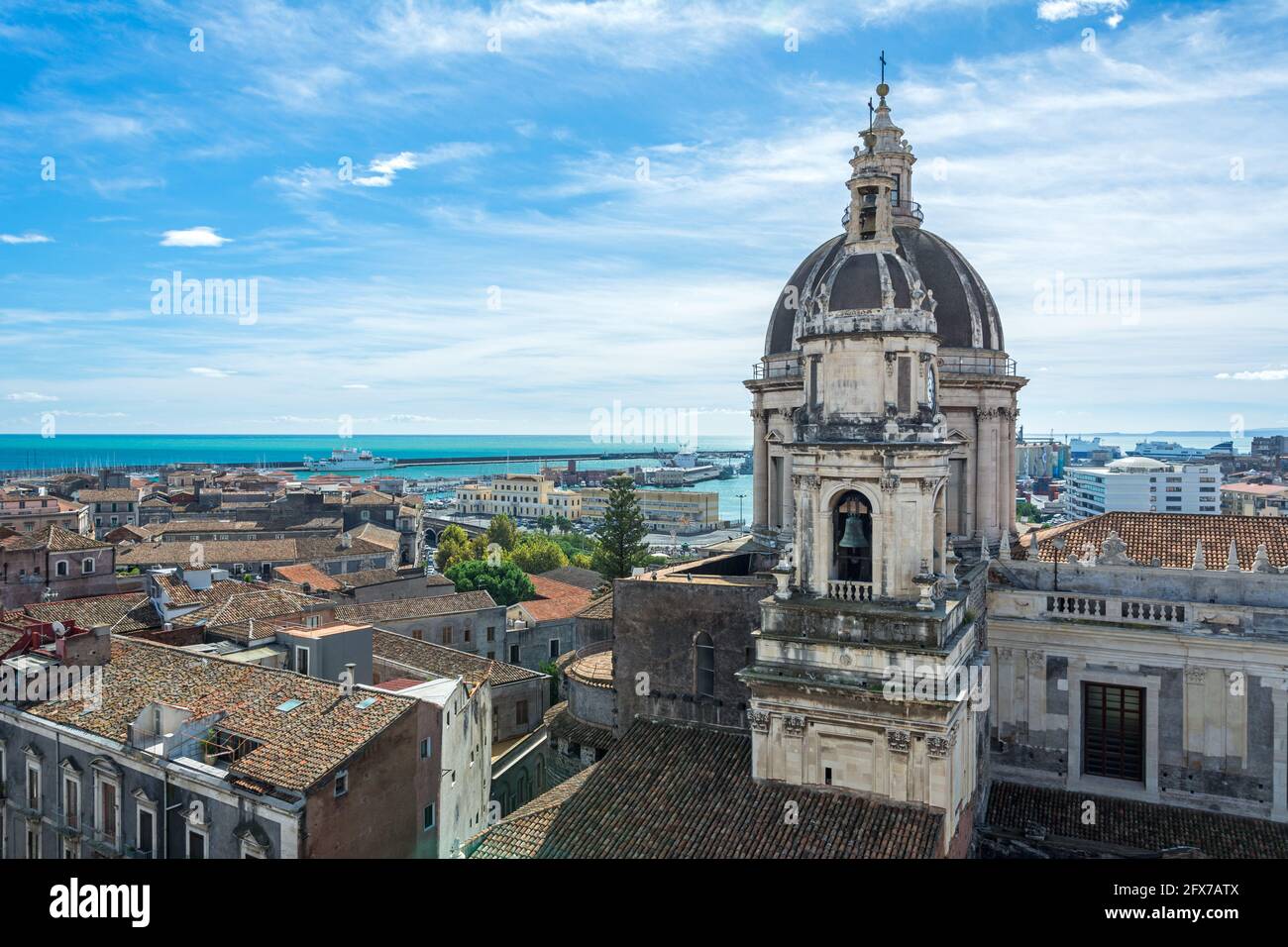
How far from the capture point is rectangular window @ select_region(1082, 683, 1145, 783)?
82.0 ft

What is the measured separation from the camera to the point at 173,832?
2203 cm

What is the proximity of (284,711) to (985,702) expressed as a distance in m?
18.4

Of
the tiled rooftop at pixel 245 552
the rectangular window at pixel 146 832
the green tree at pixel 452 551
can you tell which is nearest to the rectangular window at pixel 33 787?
the rectangular window at pixel 146 832

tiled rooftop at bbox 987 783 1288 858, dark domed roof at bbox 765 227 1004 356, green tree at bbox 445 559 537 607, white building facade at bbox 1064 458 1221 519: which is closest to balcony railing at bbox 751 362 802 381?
dark domed roof at bbox 765 227 1004 356

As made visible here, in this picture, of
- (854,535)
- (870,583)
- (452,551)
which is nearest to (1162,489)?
(452,551)

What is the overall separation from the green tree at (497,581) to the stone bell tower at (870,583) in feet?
126

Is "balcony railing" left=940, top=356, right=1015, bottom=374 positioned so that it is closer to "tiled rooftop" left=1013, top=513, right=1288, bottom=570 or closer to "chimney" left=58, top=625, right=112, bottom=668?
"tiled rooftop" left=1013, top=513, right=1288, bottom=570

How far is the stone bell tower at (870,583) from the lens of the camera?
20531 mm

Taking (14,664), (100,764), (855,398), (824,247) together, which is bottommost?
(100,764)

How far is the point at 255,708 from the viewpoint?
79.4 feet

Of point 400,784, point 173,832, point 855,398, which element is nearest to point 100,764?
point 173,832

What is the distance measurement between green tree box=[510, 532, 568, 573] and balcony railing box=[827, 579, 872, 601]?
5436cm

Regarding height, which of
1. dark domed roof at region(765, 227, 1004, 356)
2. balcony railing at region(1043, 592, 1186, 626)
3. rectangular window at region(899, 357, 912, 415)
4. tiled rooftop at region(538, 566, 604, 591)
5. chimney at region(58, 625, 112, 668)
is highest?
dark domed roof at region(765, 227, 1004, 356)

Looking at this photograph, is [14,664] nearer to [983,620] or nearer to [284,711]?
[284,711]
